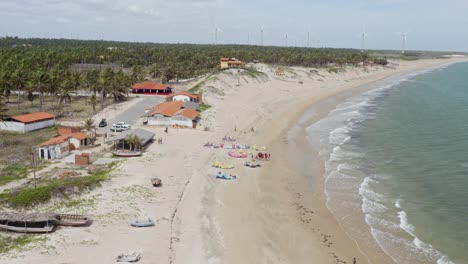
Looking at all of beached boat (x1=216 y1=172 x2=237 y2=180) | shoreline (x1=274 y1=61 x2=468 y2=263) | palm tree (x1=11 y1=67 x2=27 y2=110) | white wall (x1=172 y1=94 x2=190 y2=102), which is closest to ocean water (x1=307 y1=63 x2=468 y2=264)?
shoreline (x1=274 y1=61 x2=468 y2=263)

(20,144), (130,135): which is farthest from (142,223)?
(20,144)

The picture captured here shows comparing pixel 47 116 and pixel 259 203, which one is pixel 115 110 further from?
pixel 259 203

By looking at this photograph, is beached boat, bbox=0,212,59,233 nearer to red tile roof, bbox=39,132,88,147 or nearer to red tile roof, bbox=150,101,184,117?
red tile roof, bbox=39,132,88,147

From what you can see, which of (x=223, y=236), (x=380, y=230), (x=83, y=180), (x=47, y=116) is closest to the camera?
(x=223, y=236)

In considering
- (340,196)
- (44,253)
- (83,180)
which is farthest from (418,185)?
(44,253)

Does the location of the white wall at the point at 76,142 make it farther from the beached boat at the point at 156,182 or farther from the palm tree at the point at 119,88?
the palm tree at the point at 119,88

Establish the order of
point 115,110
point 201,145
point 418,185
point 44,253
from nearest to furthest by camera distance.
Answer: point 44,253 → point 418,185 → point 201,145 → point 115,110

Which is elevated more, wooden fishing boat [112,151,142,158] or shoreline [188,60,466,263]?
wooden fishing boat [112,151,142,158]
